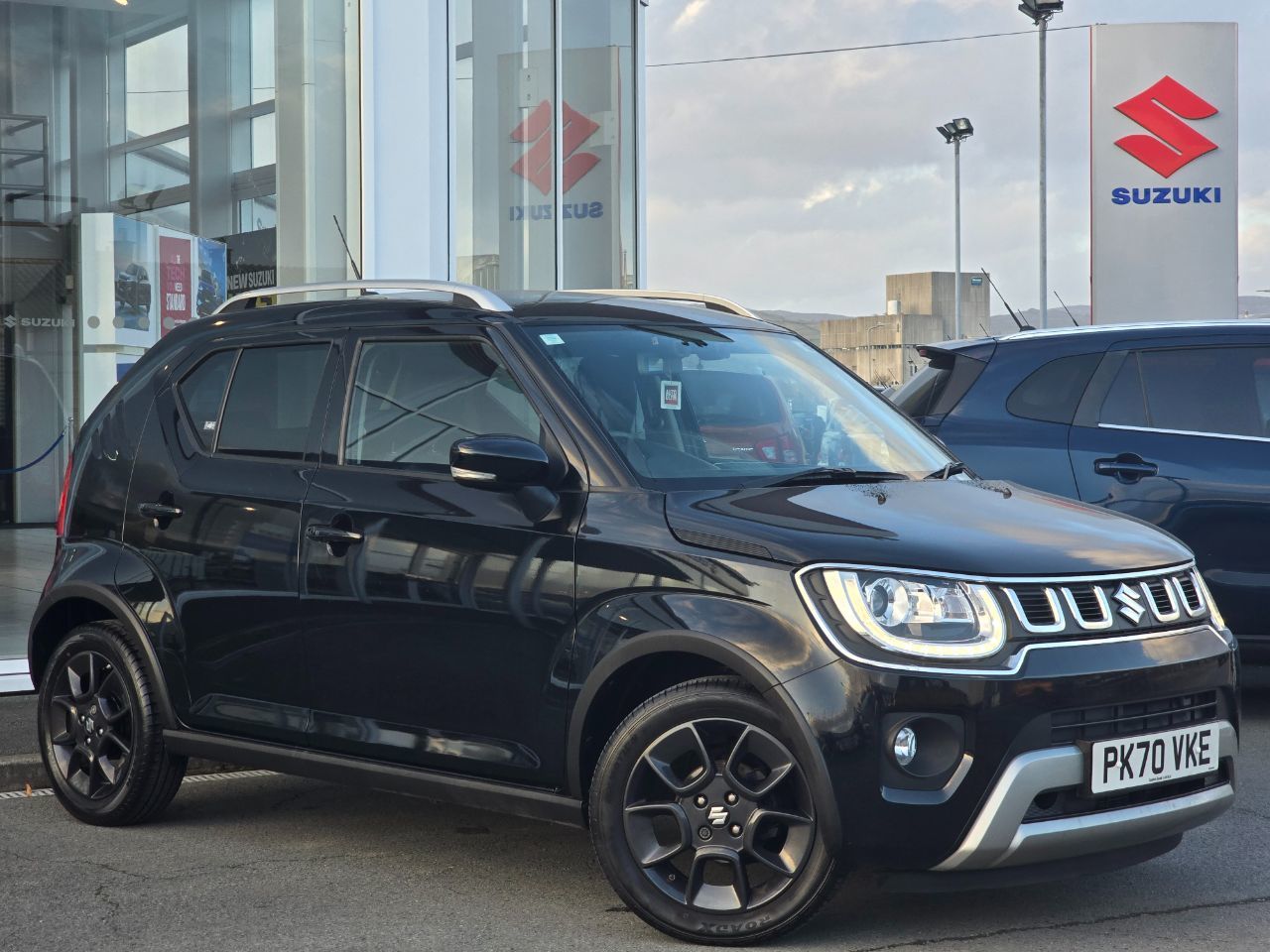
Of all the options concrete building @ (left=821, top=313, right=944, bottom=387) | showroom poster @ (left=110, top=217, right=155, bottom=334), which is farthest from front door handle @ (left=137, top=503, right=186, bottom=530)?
concrete building @ (left=821, top=313, right=944, bottom=387)

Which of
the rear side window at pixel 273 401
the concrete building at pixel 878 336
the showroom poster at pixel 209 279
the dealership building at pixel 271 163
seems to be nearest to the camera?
the rear side window at pixel 273 401

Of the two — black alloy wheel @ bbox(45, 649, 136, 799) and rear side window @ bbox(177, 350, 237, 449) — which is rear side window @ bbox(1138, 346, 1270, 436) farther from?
black alloy wheel @ bbox(45, 649, 136, 799)

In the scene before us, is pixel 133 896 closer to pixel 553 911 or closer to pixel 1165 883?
pixel 553 911

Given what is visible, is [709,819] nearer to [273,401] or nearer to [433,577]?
[433,577]

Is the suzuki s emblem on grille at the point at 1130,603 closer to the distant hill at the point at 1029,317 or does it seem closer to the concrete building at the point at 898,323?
the distant hill at the point at 1029,317

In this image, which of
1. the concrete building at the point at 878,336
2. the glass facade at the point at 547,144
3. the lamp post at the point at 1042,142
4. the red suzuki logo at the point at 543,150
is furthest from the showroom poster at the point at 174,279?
the concrete building at the point at 878,336

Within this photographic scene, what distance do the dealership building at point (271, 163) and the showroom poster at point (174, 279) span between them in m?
0.01

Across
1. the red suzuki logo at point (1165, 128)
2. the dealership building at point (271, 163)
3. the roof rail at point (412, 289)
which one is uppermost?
the red suzuki logo at point (1165, 128)

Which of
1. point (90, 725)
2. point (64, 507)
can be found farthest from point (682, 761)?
point (64, 507)

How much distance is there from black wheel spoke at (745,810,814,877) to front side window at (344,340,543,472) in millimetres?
1334

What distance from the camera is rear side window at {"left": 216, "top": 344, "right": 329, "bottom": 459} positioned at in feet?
17.7

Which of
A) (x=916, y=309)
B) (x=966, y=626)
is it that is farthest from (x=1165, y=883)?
(x=916, y=309)

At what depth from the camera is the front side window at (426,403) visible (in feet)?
16.3

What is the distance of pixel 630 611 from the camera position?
14.4 feet
